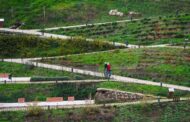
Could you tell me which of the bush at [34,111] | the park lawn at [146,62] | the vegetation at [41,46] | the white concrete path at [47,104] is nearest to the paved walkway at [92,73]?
the park lawn at [146,62]

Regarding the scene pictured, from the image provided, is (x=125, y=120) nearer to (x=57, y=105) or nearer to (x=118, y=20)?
(x=57, y=105)

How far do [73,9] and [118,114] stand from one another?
33.1 metres

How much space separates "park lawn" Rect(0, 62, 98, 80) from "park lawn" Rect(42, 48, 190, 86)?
267 centimetres

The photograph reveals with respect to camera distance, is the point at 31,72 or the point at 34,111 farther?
the point at 31,72

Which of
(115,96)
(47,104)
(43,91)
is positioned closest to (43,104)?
(47,104)

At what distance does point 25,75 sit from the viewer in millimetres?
51469

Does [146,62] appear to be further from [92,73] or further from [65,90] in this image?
[65,90]

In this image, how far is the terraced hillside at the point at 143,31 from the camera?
61.9 m

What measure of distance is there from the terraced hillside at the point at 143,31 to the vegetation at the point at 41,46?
369 cm

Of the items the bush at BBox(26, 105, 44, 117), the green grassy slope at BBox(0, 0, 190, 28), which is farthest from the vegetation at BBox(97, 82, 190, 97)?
the green grassy slope at BBox(0, 0, 190, 28)

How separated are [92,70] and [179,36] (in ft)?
48.0

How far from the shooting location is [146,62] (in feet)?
174

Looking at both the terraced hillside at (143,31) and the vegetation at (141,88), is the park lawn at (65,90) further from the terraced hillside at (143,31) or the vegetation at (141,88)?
the terraced hillside at (143,31)

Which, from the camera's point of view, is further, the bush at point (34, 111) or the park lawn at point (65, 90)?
the park lawn at point (65, 90)
